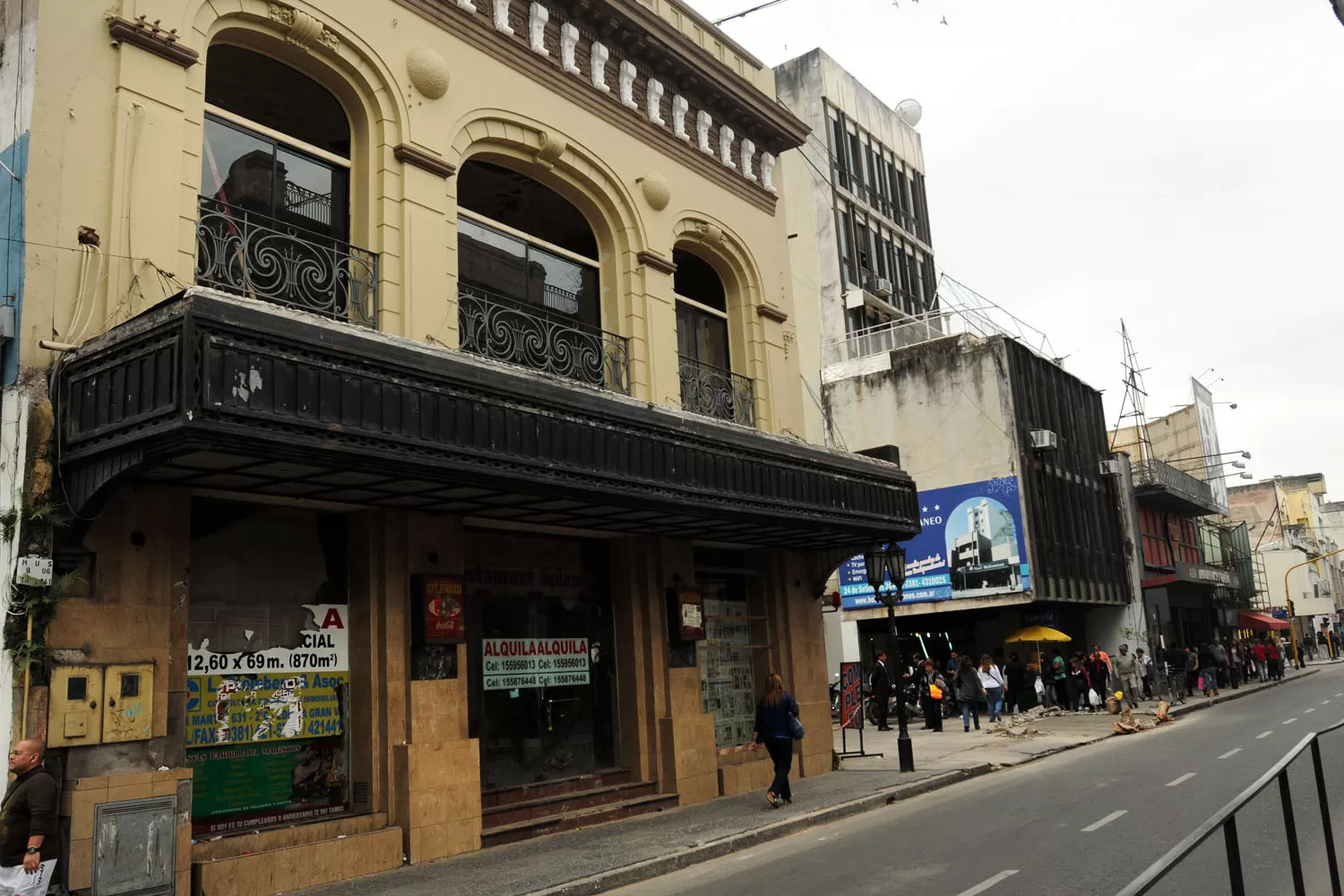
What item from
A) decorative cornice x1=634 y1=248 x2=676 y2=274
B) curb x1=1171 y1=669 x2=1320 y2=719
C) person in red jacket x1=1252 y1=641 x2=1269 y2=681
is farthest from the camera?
person in red jacket x1=1252 y1=641 x2=1269 y2=681

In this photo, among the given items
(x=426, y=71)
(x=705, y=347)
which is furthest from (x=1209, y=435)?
(x=426, y=71)

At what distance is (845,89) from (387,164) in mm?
30799

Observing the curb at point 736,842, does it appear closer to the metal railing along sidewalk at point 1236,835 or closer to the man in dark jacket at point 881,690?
the metal railing along sidewalk at point 1236,835

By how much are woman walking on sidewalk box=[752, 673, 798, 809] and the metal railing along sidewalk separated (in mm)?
7376

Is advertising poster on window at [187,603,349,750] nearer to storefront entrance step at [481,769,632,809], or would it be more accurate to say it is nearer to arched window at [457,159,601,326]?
storefront entrance step at [481,769,632,809]

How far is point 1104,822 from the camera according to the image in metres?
11.2

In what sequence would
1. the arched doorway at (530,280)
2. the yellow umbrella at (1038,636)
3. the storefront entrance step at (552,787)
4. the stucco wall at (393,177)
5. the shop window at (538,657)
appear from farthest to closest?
the yellow umbrella at (1038,636) → the arched doorway at (530,280) → the shop window at (538,657) → the storefront entrance step at (552,787) → the stucco wall at (393,177)

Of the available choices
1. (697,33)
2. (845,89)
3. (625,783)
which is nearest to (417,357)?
(625,783)

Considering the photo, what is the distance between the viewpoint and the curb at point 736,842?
31.6 ft

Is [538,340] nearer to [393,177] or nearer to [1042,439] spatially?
[393,177]

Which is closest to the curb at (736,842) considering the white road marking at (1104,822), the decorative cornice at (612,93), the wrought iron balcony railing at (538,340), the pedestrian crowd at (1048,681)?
the white road marking at (1104,822)

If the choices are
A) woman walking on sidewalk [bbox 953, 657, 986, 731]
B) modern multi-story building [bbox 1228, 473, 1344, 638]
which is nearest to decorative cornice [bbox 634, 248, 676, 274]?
woman walking on sidewalk [bbox 953, 657, 986, 731]

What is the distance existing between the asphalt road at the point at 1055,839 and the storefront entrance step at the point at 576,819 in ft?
6.04

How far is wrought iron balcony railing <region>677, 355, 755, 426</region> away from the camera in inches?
619
